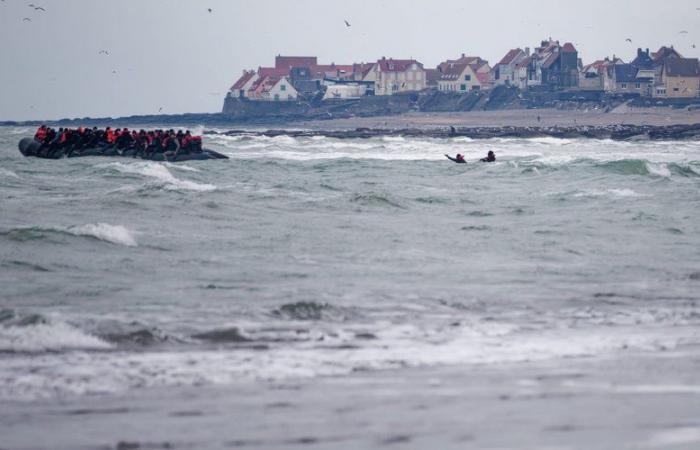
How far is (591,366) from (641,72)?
14985 cm

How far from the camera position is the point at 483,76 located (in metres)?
172

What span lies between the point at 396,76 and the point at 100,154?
420 ft

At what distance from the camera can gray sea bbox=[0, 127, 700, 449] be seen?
24.8 feet

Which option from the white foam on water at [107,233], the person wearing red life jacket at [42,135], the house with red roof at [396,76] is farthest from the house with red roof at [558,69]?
the white foam on water at [107,233]

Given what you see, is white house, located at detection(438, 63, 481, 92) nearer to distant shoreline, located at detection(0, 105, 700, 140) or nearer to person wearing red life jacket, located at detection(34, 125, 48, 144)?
distant shoreline, located at detection(0, 105, 700, 140)

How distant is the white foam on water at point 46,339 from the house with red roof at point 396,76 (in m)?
159

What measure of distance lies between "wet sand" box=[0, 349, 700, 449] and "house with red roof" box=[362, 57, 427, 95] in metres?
161

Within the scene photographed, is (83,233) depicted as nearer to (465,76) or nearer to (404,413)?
(404,413)

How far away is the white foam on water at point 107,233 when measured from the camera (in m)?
17.9

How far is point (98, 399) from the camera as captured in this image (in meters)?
8.28

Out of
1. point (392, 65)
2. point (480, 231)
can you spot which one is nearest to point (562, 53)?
point (392, 65)

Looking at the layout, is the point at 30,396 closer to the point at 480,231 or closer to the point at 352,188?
the point at 480,231

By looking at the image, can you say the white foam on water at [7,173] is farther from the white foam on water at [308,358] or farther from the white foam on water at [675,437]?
the white foam on water at [675,437]

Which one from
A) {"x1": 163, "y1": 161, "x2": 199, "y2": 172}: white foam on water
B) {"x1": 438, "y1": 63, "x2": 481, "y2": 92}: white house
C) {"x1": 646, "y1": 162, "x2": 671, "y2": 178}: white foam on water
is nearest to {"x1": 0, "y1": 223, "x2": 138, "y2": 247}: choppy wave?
{"x1": 163, "y1": 161, "x2": 199, "y2": 172}: white foam on water
